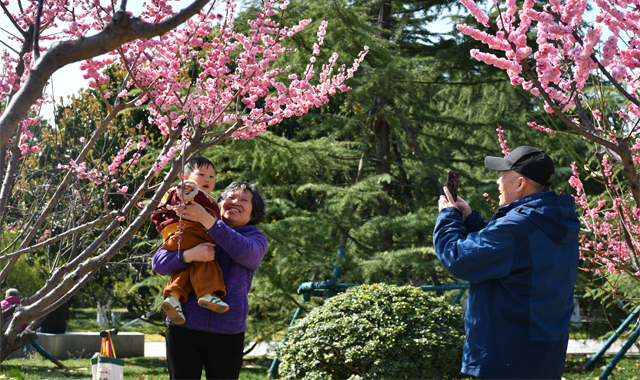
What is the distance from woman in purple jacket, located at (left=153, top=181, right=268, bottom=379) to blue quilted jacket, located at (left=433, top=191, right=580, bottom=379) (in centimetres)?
102

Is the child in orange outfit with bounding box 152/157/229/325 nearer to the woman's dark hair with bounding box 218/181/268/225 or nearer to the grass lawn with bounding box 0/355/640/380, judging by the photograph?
the woman's dark hair with bounding box 218/181/268/225

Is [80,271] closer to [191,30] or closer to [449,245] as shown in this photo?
[191,30]

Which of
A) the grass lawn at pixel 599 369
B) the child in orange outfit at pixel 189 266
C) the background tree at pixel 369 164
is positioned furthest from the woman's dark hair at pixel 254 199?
the grass lawn at pixel 599 369

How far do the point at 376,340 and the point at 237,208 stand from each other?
86.7 inches

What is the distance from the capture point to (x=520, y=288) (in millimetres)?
2113

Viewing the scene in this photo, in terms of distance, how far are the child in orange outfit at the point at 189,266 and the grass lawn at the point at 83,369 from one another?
4368mm

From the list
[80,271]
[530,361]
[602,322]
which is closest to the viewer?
[530,361]

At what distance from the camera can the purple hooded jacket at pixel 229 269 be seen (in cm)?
259

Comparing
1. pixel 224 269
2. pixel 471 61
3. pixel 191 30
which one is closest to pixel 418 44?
pixel 471 61

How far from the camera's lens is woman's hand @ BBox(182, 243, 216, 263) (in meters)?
2.63

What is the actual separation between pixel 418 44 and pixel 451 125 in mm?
1738

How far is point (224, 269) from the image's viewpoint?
2785 millimetres

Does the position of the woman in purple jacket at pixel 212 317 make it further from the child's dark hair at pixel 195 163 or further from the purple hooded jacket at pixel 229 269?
the child's dark hair at pixel 195 163

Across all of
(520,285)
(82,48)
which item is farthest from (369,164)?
(82,48)
